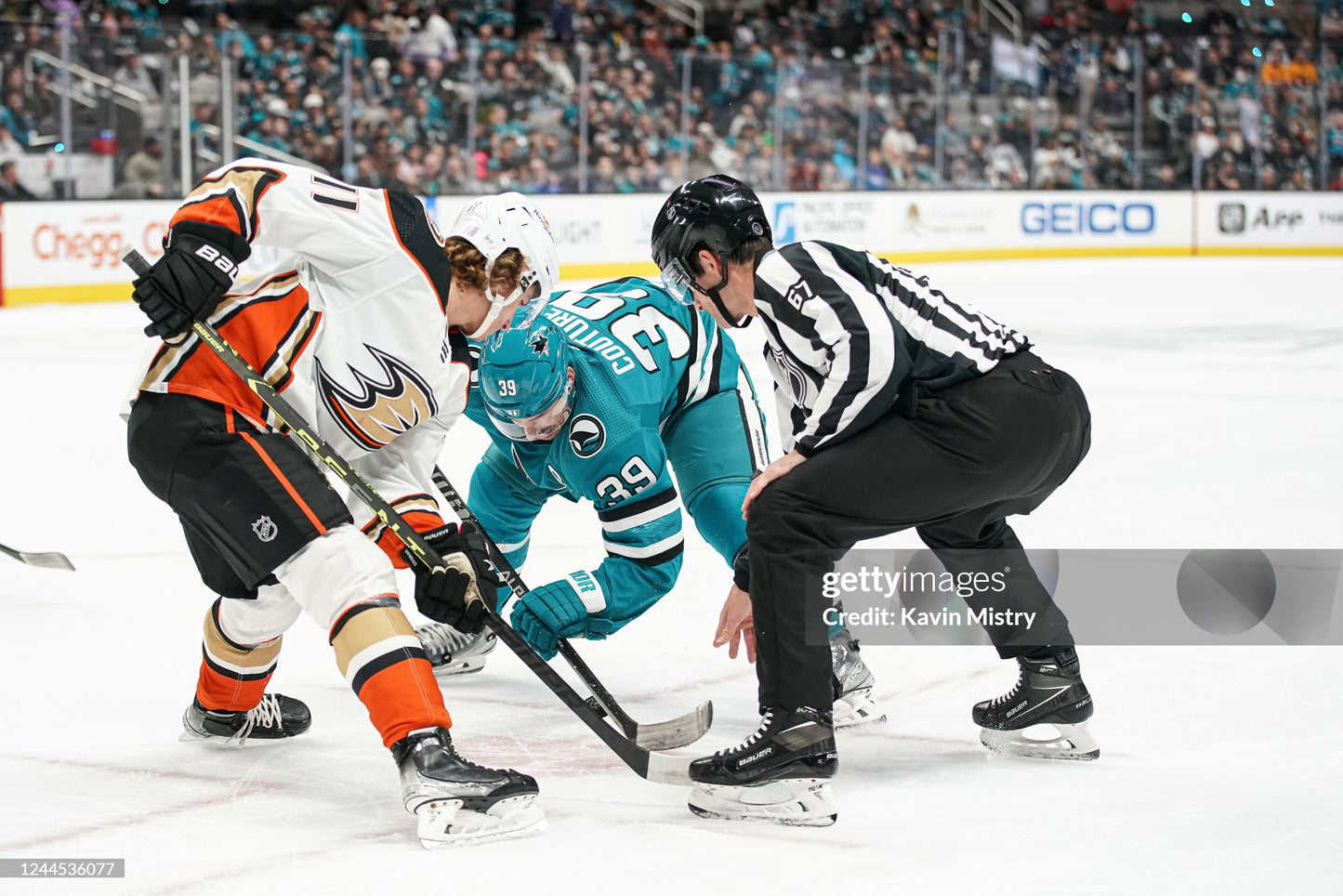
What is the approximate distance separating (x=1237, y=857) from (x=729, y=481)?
1288mm

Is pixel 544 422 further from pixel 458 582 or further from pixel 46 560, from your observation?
pixel 46 560

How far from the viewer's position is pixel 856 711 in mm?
3059

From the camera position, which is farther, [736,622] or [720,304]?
[736,622]

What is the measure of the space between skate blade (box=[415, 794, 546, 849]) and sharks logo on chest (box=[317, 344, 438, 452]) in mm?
633

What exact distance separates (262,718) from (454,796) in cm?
69

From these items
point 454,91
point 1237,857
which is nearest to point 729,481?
point 1237,857

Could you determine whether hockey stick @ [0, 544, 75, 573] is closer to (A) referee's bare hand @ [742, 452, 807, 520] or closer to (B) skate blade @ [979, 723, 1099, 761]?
(A) referee's bare hand @ [742, 452, 807, 520]

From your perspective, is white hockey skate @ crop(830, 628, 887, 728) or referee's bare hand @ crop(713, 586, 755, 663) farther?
white hockey skate @ crop(830, 628, 887, 728)

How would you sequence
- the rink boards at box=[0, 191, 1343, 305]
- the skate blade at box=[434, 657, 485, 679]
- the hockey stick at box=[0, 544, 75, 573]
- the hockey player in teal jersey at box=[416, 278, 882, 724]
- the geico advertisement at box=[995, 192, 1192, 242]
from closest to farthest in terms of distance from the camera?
1. the hockey player in teal jersey at box=[416, 278, 882, 724]
2. the skate blade at box=[434, 657, 485, 679]
3. the hockey stick at box=[0, 544, 75, 573]
4. the rink boards at box=[0, 191, 1343, 305]
5. the geico advertisement at box=[995, 192, 1192, 242]

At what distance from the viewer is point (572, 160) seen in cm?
1375

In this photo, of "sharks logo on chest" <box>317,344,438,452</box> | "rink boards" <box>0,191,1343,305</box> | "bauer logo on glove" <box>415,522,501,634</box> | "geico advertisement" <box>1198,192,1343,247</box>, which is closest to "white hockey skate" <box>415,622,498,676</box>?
"bauer logo on glove" <box>415,522,501,634</box>

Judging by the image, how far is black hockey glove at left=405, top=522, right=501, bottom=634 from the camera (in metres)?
2.55

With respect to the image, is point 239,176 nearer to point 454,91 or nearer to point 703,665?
point 703,665

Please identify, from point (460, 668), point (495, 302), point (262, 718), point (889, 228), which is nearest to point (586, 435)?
point (495, 302)
